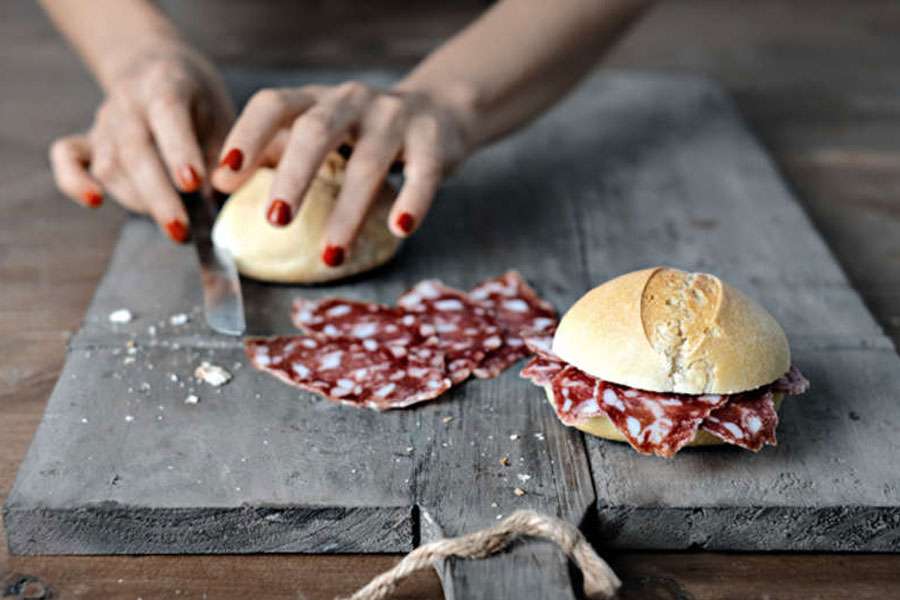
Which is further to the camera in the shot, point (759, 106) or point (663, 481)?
point (759, 106)

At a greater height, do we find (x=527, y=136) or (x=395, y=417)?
(x=395, y=417)

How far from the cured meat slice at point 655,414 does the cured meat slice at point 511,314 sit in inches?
7.4

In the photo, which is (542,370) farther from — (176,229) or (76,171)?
(76,171)

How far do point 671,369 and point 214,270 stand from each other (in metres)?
0.65

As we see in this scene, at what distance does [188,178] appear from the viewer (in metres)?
1.46

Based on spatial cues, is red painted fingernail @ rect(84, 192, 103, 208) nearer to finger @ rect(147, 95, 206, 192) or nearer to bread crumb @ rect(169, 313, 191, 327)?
finger @ rect(147, 95, 206, 192)

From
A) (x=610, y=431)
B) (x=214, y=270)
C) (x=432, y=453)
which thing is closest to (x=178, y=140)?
(x=214, y=270)

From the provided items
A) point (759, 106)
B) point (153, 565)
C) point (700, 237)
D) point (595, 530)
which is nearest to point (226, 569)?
point (153, 565)

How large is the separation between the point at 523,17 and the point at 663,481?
3.05 ft

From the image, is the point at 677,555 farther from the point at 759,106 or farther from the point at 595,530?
the point at 759,106

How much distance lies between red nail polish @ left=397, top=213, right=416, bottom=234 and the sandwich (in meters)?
0.30

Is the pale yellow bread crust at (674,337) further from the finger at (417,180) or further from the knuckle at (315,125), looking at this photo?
the knuckle at (315,125)

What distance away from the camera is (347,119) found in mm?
1490

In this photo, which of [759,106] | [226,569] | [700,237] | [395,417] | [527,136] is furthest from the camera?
[759,106]
